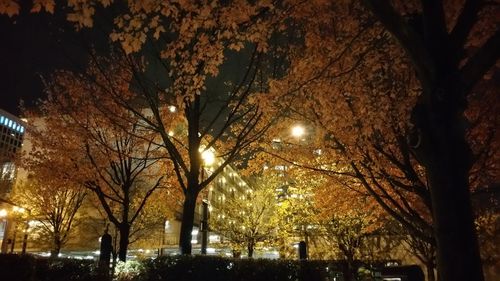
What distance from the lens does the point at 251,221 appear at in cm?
3256

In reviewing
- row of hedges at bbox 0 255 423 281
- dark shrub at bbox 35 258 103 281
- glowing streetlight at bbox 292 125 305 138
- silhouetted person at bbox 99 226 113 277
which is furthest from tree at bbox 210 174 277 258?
dark shrub at bbox 35 258 103 281

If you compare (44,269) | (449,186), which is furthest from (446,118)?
(44,269)

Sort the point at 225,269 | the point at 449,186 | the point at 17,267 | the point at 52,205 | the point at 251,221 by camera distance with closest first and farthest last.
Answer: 1. the point at 449,186
2. the point at 225,269
3. the point at 17,267
4. the point at 251,221
5. the point at 52,205

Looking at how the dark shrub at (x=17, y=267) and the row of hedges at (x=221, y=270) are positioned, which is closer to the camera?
the row of hedges at (x=221, y=270)

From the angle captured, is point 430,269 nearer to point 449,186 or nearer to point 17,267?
point 449,186

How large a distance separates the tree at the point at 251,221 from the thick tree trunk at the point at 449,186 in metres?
26.7

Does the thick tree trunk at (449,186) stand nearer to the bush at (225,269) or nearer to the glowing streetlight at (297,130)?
the bush at (225,269)

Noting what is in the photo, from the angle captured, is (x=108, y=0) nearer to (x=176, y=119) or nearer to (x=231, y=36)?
(x=231, y=36)

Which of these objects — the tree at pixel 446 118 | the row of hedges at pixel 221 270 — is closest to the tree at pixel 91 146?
the row of hedges at pixel 221 270

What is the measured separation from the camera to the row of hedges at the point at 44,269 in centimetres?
1230

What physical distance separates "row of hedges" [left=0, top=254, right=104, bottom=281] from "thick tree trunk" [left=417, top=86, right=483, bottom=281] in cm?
1106

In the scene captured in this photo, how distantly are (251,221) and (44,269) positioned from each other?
21.3 meters

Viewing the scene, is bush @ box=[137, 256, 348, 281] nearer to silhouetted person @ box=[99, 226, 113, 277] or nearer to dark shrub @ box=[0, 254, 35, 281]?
silhouetted person @ box=[99, 226, 113, 277]

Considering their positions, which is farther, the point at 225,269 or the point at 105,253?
the point at 105,253
